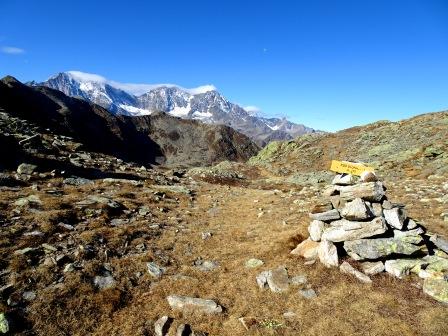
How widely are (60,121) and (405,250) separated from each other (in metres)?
139

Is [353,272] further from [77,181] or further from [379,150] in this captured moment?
[379,150]

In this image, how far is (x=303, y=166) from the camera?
65.2 meters

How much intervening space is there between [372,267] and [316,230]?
2922 mm

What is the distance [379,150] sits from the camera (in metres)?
58.3

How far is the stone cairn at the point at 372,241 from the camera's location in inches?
566

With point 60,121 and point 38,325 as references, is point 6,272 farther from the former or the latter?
point 60,121

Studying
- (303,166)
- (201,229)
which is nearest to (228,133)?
(303,166)

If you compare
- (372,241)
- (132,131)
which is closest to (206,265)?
(372,241)

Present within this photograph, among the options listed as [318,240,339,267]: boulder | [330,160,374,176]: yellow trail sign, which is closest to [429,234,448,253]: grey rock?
[330,160,374,176]: yellow trail sign

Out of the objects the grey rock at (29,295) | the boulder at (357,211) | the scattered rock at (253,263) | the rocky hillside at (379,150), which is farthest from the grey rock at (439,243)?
the rocky hillside at (379,150)

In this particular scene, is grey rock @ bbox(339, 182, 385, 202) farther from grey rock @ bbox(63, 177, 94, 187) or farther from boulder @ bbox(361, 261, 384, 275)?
grey rock @ bbox(63, 177, 94, 187)

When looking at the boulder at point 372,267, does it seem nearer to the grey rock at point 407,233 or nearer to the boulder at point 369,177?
the grey rock at point 407,233

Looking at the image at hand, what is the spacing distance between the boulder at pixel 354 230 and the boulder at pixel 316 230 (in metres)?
0.33

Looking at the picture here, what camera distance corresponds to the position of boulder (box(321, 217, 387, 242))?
1535cm
